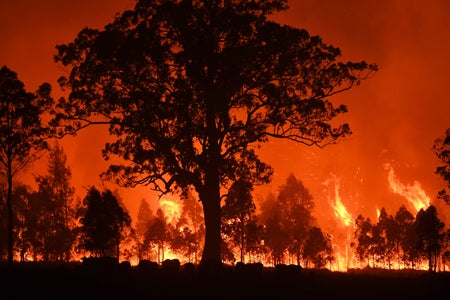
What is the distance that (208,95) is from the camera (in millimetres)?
32656

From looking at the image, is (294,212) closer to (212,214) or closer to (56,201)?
(56,201)

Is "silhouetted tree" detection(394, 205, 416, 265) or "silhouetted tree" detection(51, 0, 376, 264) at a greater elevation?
"silhouetted tree" detection(51, 0, 376, 264)

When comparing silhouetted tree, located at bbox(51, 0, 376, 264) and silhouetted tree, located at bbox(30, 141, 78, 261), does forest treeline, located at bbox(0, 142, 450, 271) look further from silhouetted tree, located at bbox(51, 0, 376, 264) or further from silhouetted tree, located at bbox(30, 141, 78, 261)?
silhouetted tree, located at bbox(51, 0, 376, 264)

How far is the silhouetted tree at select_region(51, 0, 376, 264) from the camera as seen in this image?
32.5m

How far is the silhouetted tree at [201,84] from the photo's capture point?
3250 centimetres

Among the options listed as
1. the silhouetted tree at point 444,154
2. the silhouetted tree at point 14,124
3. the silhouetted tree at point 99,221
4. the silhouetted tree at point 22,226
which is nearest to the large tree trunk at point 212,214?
the silhouetted tree at point 14,124

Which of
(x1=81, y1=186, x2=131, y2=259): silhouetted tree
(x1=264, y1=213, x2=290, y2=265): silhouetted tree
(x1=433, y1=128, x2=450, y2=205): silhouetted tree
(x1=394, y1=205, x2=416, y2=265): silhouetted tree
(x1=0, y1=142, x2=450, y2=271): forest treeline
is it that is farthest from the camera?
(x1=394, y1=205, x2=416, y2=265): silhouetted tree

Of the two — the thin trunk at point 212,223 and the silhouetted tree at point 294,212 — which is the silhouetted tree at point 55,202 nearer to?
the silhouetted tree at point 294,212

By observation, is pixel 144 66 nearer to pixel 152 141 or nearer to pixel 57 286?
pixel 152 141

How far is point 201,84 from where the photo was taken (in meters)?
32.8

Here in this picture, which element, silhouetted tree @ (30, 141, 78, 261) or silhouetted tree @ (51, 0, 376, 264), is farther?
silhouetted tree @ (30, 141, 78, 261)

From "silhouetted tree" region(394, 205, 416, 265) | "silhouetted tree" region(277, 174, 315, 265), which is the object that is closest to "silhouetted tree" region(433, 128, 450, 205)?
"silhouetted tree" region(277, 174, 315, 265)

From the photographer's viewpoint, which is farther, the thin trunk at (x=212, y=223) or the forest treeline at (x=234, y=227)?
the forest treeline at (x=234, y=227)

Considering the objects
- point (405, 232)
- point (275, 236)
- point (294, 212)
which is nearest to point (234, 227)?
point (275, 236)
